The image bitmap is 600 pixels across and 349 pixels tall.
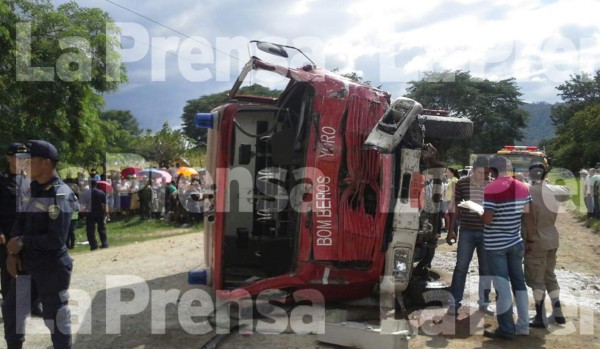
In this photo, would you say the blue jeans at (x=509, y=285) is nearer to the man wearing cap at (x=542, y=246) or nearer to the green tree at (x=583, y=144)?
the man wearing cap at (x=542, y=246)

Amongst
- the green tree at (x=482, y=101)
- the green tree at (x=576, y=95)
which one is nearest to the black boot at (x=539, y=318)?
the green tree at (x=482, y=101)

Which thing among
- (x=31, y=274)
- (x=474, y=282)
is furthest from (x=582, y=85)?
(x=31, y=274)

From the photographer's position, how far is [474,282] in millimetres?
6996

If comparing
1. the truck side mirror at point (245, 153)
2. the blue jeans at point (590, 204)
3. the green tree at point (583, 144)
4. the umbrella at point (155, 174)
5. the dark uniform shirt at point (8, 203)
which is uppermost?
the green tree at point (583, 144)

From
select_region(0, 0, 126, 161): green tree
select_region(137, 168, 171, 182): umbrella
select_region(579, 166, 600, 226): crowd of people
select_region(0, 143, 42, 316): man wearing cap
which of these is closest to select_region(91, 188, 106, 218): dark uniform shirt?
select_region(0, 0, 126, 161): green tree

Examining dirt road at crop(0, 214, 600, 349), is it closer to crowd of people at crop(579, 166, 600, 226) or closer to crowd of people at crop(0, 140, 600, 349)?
crowd of people at crop(0, 140, 600, 349)

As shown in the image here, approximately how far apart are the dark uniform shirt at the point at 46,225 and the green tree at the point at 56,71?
1041 cm

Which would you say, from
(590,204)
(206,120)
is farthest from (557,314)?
(590,204)

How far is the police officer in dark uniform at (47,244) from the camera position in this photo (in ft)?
12.9

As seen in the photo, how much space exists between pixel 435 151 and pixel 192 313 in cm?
304

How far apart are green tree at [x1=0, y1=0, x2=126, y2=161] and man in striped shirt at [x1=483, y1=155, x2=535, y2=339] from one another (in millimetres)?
12108

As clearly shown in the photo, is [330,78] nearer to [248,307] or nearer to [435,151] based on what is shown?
[435,151]

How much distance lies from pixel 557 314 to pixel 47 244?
4819mm

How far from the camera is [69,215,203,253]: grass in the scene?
1202 centimetres
